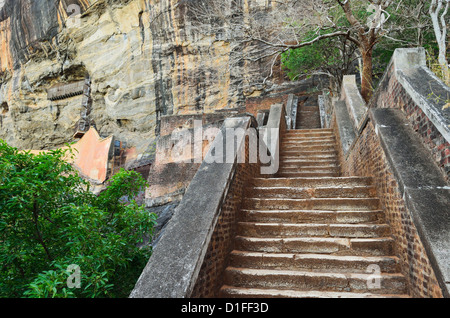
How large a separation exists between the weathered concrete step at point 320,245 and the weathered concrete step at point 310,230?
0.34 ft

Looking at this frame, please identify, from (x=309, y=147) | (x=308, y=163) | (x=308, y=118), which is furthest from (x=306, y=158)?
(x=308, y=118)

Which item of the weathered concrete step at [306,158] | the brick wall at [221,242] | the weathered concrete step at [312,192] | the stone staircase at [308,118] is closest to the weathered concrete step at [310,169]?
the weathered concrete step at [306,158]

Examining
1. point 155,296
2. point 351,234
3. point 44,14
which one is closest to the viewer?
point 155,296

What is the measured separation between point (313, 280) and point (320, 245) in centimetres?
47

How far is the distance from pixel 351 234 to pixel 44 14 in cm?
2841

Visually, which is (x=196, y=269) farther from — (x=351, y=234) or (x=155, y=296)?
(x=351, y=234)

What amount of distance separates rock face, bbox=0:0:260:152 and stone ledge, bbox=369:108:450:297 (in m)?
15.6

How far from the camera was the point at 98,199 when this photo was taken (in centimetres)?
352

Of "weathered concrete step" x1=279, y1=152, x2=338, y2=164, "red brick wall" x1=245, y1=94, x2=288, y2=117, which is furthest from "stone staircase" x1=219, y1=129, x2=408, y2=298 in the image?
"red brick wall" x1=245, y1=94, x2=288, y2=117

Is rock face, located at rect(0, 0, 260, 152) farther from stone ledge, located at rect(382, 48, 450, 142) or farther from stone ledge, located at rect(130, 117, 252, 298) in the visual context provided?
stone ledge, located at rect(130, 117, 252, 298)

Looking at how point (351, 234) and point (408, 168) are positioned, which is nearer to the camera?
point (408, 168)

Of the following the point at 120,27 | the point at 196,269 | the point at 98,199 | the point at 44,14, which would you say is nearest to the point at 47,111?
the point at 44,14

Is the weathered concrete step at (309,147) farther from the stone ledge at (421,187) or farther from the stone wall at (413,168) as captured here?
the stone ledge at (421,187)

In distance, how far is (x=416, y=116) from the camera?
3.30m
